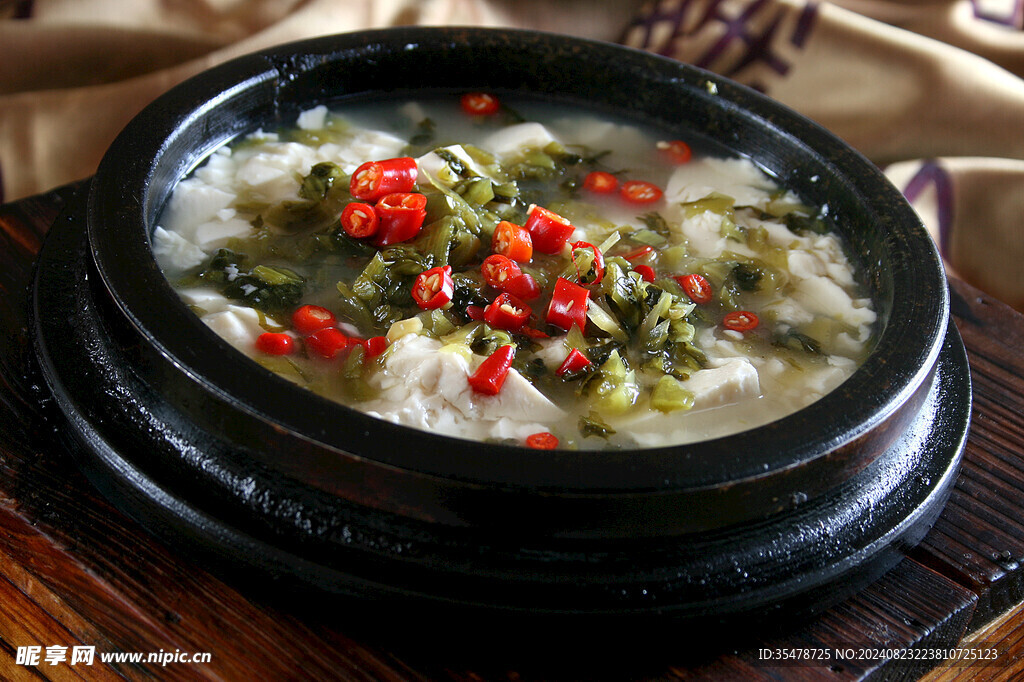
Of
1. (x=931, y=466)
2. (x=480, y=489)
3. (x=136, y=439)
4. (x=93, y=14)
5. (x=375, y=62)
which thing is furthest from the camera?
(x=93, y=14)

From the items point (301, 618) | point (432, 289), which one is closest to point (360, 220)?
point (432, 289)

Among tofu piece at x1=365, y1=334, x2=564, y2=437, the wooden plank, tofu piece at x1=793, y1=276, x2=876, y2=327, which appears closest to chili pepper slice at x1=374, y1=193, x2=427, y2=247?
tofu piece at x1=365, y1=334, x2=564, y2=437

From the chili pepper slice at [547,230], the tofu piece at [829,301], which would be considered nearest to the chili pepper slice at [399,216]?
the chili pepper slice at [547,230]

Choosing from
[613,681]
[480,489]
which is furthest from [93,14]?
[613,681]

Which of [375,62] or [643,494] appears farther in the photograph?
[375,62]

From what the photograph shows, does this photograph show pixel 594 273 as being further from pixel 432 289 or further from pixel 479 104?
pixel 479 104

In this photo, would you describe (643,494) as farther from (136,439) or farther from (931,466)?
(136,439)

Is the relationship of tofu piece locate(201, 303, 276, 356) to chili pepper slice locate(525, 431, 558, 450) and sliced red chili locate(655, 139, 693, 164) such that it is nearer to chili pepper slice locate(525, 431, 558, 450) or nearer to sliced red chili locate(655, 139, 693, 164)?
chili pepper slice locate(525, 431, 558, 450)
